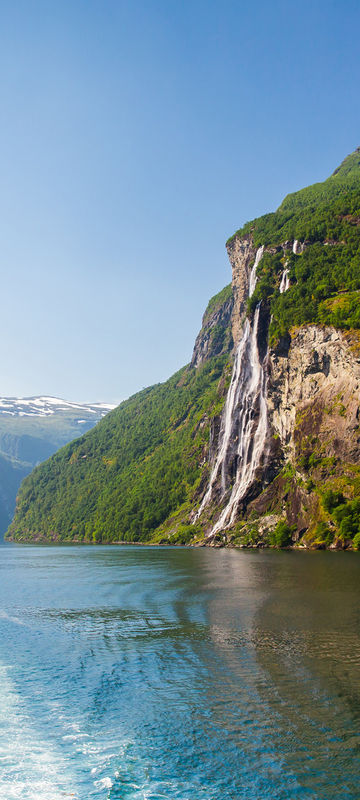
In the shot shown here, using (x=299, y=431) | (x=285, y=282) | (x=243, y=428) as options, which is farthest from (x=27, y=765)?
(x=285, y=282)

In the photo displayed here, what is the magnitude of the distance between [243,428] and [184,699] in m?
103

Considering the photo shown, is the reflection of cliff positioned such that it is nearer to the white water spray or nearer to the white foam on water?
the white foam on water

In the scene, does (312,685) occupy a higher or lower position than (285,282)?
lower

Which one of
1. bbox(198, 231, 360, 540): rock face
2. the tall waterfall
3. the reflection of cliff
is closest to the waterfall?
the tall waterfall

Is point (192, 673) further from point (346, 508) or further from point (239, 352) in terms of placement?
point (239, 352)

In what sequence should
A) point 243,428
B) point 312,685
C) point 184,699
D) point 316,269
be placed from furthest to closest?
point 243,428 < point 316,269 < point 312,685 < point 184,699

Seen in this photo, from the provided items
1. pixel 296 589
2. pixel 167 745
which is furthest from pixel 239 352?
pixel 167 745

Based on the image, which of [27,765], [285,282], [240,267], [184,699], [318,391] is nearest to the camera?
[27,765]

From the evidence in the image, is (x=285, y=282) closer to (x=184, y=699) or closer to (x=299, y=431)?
(x=299, y=431)

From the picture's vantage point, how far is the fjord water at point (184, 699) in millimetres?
13094

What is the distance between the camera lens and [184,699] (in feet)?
59.8

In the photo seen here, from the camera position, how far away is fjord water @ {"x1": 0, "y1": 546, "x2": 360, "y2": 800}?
13.1 m

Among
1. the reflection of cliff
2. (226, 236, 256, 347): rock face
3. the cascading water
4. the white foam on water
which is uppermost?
(226, 236, 256, 347): rock face

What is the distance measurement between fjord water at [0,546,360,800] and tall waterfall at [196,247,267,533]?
74.1m
